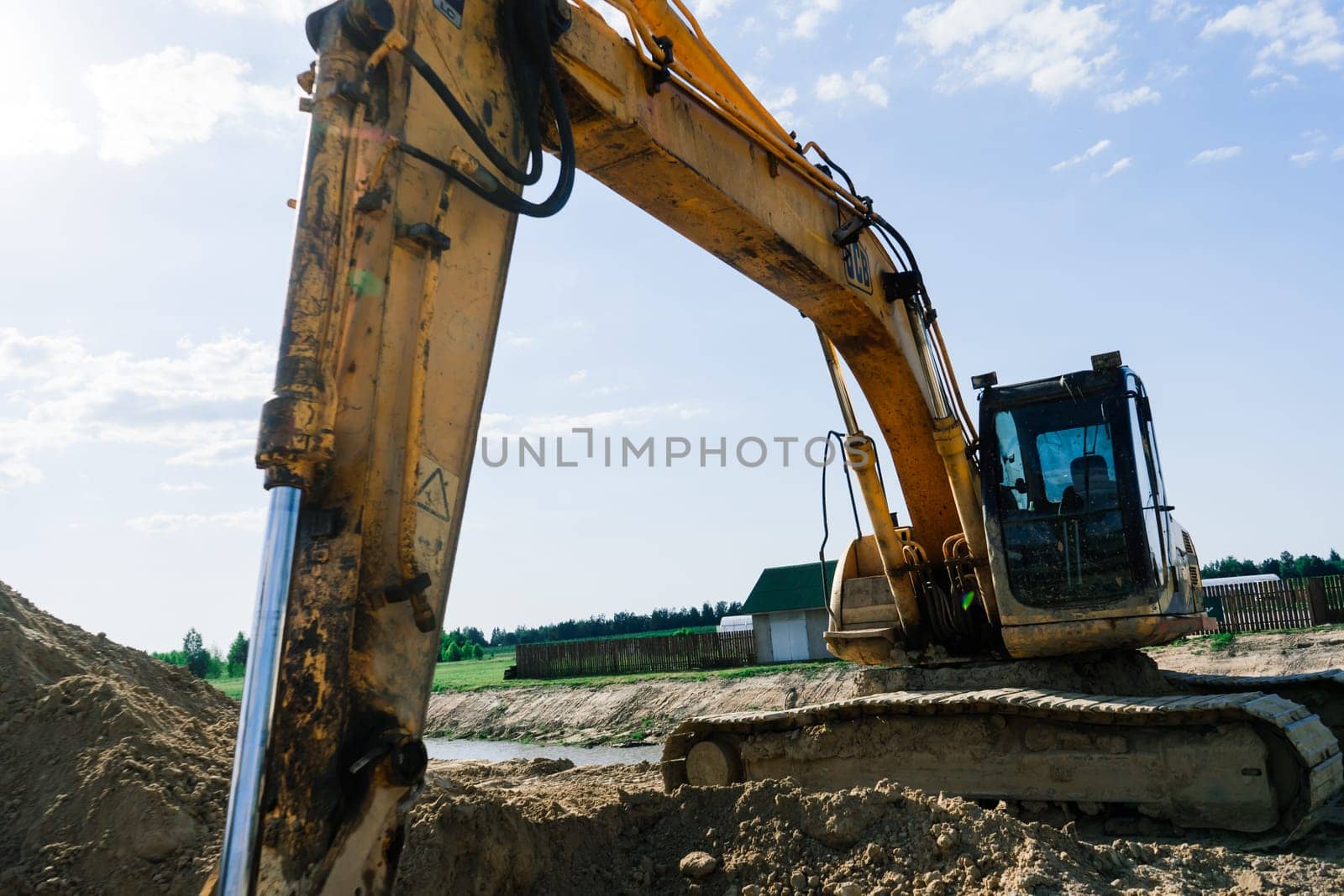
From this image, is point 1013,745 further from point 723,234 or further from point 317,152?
point 317,152

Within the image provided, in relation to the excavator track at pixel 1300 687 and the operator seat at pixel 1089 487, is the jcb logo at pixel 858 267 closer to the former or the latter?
the operator seat at pixel 1089 487

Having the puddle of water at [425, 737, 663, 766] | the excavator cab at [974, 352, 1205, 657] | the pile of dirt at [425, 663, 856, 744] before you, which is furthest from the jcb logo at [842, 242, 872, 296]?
the pile of dirt at [425, 663, 856, 744]

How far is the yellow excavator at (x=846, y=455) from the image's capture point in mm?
2664

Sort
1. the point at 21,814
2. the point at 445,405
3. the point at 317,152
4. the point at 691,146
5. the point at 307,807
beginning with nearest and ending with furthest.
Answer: the point at 307,807, the point at 317,152, the point at 445,405, the point at 21,814, the point at 691,146

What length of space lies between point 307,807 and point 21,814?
237 cm

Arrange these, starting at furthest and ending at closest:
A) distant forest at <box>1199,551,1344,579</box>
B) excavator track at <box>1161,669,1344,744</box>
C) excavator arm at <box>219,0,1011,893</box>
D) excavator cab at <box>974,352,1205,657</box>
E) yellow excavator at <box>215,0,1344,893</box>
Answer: distant forest at <box>1199,551,1344,579</box> → excavator track at <box>1161,669,1344,744</box> → excavator cab at <box>974,352,1205,657</box> → yellow excavator at <box>215,0,1344,893</box> → excavator arm at <box>219,0,1011,893</box>

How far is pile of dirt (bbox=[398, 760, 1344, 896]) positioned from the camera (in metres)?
3.96

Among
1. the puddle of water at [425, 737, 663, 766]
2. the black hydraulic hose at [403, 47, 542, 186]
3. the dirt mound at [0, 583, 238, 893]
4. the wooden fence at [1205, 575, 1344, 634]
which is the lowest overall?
the puddle of water at [425, 737, 663, 766]

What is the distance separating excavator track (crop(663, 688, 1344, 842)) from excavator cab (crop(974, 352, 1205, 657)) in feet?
1.54

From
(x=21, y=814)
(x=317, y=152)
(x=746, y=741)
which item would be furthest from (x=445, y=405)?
(x=746, y=741)

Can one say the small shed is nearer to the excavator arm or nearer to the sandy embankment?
the sandy embankment

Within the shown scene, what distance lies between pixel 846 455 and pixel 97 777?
4.65 metres

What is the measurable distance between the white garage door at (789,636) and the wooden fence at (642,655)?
65 centimetres

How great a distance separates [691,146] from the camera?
4.84 m
